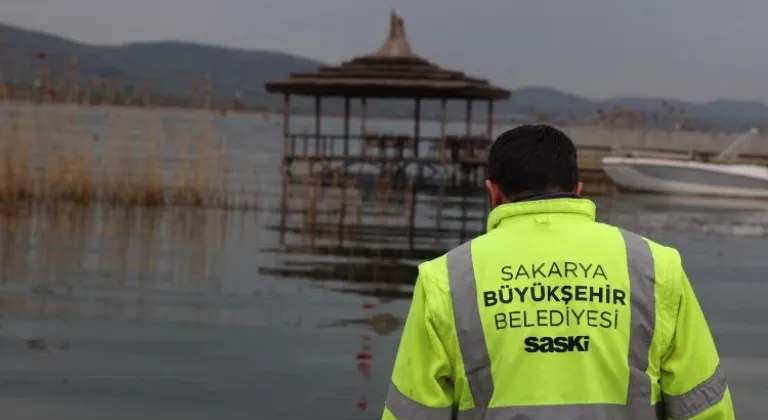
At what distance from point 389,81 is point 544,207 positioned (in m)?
24.7

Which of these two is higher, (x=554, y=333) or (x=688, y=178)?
(x=554, y=333)

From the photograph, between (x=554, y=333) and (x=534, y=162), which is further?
(x=534, y=162)

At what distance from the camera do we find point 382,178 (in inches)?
1136

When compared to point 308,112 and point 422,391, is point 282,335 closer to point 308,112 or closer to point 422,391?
point 422,391

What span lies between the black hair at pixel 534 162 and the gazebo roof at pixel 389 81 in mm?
23870

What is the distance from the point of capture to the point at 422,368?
2.77 metres

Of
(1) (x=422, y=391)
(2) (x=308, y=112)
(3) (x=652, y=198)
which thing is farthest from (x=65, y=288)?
(2) (x=308, y=112)

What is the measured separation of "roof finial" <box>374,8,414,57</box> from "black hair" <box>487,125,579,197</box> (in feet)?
89.0

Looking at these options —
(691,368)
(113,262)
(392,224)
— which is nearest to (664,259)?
(691,368)

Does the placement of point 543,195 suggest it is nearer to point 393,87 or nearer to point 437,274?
point 437,274

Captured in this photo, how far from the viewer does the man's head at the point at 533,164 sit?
2.88m

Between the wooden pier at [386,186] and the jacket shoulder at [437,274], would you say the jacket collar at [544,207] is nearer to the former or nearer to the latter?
the jacket shoulder at [437,274]

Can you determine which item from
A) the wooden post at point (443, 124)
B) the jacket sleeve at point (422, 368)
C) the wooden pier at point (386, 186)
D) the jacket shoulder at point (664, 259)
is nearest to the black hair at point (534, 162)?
the jacket shoulder at point (664, 259)

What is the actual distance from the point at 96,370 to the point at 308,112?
35.7 meters
